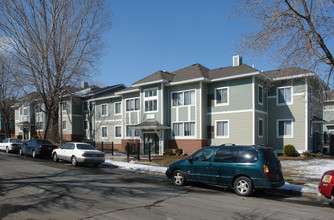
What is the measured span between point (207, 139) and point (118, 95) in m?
12.6

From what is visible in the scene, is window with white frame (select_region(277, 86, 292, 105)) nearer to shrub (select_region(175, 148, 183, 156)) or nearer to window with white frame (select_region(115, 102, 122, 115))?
shrub (select_region(175, 148, 183, 156))

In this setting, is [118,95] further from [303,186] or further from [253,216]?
[253,216]

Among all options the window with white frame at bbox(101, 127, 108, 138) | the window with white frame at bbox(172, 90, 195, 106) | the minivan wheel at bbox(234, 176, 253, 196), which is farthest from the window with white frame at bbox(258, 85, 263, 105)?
the window with white frame at bbox(101, 127, 108, 138)

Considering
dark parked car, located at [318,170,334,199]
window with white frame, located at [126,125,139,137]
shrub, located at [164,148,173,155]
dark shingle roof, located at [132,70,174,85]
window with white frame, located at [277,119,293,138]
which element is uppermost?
dark shingle roof, located at [132,70,174,85]

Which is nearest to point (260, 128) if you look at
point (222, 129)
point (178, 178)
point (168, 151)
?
point (222, 129)

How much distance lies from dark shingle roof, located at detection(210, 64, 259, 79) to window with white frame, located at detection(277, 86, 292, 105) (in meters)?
3.39

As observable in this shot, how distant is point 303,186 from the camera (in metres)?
11.1

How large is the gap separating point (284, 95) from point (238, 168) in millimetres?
16968

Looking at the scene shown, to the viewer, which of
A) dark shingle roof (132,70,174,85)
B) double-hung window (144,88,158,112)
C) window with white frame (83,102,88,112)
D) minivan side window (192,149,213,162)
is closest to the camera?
minivan side window (192,149,213,162)

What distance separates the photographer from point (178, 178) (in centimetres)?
1117

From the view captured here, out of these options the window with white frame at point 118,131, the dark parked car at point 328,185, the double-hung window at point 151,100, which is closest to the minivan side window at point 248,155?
the dark parked car at point 328,185

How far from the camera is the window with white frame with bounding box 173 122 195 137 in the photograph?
84.0 feet

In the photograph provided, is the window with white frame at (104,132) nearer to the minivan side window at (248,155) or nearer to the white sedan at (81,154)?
the white sedan at (81,154)

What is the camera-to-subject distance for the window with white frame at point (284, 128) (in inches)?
943
